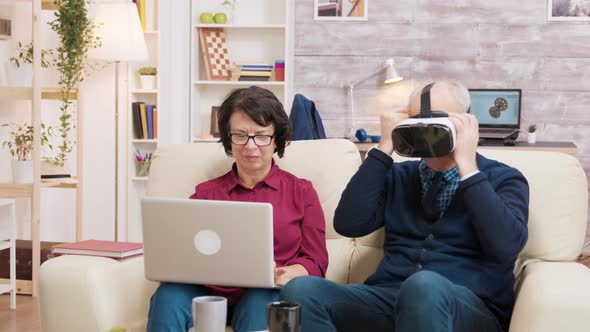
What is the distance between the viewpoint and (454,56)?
5836 millimetres

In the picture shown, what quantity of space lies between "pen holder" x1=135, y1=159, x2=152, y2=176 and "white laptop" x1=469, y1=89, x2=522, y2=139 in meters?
2.27

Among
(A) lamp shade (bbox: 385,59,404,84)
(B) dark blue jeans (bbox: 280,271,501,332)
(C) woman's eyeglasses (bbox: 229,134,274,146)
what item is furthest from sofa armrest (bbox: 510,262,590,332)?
(A) lamp shade (bbox: 385,59,404,84)

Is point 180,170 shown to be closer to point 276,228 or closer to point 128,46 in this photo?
point 276,228

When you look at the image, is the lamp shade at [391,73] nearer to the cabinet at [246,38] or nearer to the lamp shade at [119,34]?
the cabinet at [246,38]

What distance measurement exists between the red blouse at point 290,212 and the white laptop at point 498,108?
136 inches

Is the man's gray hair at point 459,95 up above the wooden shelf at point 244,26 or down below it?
below

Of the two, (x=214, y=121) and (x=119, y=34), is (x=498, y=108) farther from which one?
(x=119, y=34)

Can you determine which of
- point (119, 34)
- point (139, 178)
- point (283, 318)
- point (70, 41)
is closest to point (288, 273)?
point (283, 318)

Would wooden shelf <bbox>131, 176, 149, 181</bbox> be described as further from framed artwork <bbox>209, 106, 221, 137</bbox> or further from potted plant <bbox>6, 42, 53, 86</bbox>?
potted plant <bbox>6, 42, 53, 86</bbox>

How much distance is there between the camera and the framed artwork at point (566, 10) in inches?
226

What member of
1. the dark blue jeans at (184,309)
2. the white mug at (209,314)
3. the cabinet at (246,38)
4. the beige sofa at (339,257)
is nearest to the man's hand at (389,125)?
the beige sofa at (339,257)

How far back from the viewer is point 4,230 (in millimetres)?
4066

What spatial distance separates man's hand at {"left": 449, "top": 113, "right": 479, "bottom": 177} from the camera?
2078 mm

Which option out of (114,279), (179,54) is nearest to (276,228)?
(114,279)
